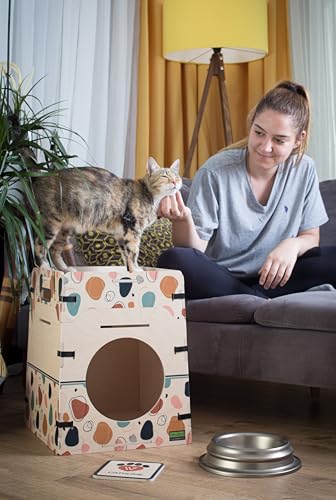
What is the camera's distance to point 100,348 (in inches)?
82.6

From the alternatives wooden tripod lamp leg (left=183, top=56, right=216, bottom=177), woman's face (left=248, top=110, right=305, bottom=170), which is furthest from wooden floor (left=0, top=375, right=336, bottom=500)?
wooden tripod lamp leg (left=183, top=56, right=216, bottom=177)

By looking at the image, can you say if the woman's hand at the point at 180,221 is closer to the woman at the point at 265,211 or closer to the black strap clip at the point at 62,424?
the woman at the point at 265,211

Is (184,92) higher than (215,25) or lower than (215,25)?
lower

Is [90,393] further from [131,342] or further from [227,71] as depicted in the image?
[227,71]

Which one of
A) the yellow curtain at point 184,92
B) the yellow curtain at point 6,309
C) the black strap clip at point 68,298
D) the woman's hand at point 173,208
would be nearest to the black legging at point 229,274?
the woman's hand at point 173,208

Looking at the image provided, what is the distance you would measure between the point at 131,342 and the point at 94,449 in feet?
1.65

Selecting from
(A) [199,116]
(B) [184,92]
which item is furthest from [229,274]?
(B) [184,92]

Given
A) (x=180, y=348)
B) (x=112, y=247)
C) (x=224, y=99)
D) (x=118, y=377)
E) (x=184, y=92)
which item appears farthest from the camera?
(x=184, y=92)

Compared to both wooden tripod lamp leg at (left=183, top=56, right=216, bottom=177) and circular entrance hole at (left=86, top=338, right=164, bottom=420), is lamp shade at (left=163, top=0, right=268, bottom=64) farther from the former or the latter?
circular entrance hole at (left=86, top=338, right=164, bottom=420)

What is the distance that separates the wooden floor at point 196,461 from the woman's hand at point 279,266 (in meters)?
0.42

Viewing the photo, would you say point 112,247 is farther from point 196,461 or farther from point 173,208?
point 196,461

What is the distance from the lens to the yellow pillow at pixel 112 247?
2740 mm

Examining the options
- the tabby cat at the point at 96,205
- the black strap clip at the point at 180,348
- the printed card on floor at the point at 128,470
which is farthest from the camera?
the tabby cat at the point at 96,205

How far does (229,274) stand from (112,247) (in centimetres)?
49
